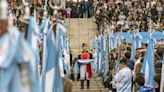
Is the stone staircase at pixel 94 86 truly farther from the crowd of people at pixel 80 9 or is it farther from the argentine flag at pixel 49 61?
the crowd of people at pixel 80 9

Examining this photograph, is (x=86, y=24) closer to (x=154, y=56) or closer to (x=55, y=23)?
(x=154, y=56)

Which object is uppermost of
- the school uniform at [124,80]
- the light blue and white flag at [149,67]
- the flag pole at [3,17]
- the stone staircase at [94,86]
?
the flag pole at [3,17]

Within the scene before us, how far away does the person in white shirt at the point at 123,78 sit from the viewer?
1120 centimetres

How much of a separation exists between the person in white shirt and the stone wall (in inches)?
691

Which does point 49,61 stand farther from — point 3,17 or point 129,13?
point 129,13

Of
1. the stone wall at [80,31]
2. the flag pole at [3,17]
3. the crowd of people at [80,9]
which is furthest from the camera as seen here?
the crowd of people at [80,9]

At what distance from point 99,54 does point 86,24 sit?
10.9 metres

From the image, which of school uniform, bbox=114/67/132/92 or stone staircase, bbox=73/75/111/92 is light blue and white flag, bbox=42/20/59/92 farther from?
stone staircase, bbox=73/75/111/92

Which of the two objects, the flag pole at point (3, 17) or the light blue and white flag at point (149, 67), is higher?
the flag pole at point (3, 17)

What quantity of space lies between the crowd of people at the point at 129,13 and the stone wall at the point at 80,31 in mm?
946

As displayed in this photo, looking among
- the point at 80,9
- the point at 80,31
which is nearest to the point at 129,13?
the point at 80,31

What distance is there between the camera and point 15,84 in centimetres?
397

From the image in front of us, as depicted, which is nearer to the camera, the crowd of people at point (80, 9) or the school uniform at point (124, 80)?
the school uniform at point (124, 80)

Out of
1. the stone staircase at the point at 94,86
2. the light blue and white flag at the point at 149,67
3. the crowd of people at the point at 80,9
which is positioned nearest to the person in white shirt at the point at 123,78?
the light blue and white flag at the point at 149,67
